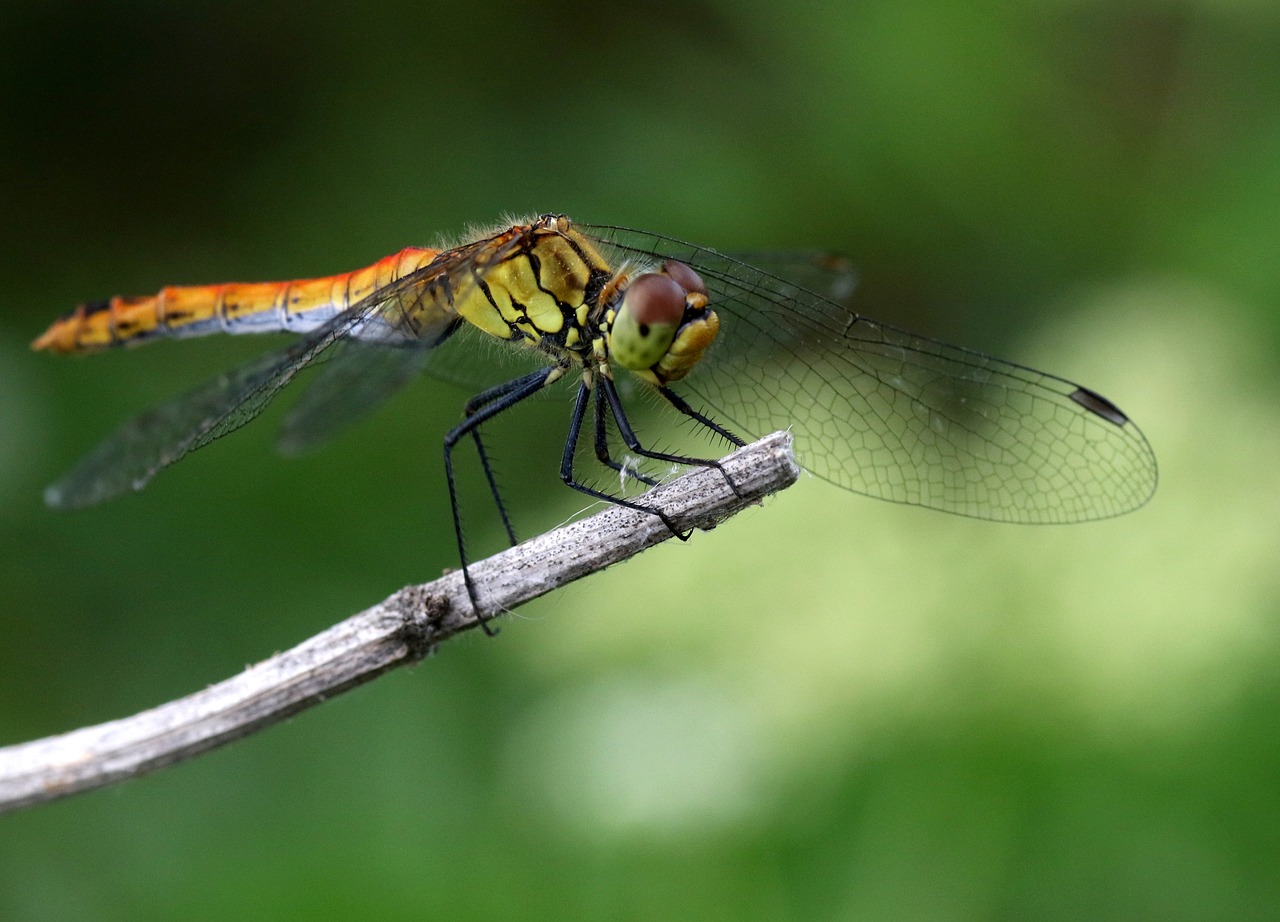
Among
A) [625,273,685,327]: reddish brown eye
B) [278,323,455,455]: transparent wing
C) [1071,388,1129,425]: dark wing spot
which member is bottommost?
[1071,388,1129,425]: dark wing spot

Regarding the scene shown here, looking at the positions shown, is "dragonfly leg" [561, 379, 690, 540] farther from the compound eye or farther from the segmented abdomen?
the segmented abdomen

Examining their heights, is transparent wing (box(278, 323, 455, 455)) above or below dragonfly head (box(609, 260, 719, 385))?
above

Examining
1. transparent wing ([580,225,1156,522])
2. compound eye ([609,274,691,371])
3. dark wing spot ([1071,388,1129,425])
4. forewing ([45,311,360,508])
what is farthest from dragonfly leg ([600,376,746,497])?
dark wing spot ([1071,388,1129,425])

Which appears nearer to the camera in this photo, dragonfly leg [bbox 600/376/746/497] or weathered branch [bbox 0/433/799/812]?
weathered branch [bbox 0/433/799/812]

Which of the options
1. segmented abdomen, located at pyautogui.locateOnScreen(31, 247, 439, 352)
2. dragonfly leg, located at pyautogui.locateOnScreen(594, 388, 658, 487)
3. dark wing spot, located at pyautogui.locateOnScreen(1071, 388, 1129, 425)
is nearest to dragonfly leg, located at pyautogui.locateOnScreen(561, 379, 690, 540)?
dragonfly leg, located at pyautogui.locateOnScreen(594, 388, 658, 487)

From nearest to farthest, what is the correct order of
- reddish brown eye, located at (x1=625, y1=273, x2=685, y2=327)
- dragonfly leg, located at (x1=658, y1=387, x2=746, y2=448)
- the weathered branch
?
the weathered branch, reddish brown eye, located at (x1=625, y1=273, x2=685, y2=327), dragonfly leg, located at (x1=658, y1=387, x2=746, y2=448)

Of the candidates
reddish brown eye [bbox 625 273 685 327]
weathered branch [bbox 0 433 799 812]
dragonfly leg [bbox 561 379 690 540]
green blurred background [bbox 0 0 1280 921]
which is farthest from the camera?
green blurred background [bbox 0 0 1280 921]

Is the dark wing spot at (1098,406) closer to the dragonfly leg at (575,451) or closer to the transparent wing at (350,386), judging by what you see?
the dragonfly leg at (575,451)

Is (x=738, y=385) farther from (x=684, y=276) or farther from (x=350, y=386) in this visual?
(x=350, y=386)
